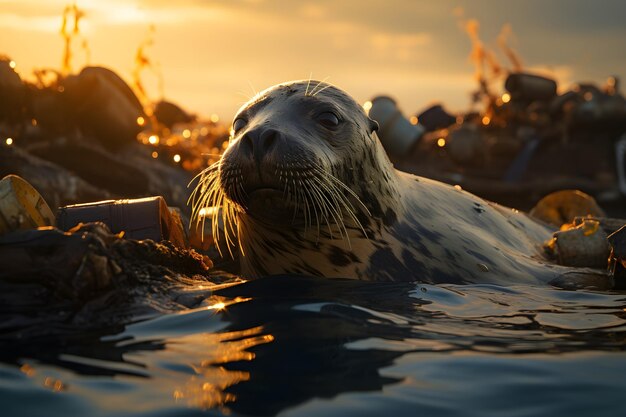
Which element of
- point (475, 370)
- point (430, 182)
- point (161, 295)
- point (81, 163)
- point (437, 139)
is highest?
point (437, 139)

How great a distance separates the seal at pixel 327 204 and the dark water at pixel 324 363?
654mm

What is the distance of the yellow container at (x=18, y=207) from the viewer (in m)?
3.55

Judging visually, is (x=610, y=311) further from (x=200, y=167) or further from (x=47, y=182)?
(x=200, y=167)

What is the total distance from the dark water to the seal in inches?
25.8

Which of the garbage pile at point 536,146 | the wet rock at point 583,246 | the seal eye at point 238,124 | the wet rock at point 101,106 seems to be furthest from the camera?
the garbage pile at point 536,146

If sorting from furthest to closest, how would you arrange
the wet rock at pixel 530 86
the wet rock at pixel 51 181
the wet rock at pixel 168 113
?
the wet rock at pixel 530 86 < the wet rock at pixel 168 113 < the wet rock at pixel 51 181

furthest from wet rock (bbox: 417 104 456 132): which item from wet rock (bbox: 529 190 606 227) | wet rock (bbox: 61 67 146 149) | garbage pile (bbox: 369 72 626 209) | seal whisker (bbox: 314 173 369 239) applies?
seal whisker (bbox: 314 173 369 239)

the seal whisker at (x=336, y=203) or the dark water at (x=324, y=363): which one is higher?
the seal whisker at (x=336, y=203)

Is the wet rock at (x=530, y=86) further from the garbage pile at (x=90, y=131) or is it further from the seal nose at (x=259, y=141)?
the seal nose at (x=259, y=141)

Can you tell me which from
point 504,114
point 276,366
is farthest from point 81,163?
point 504,114

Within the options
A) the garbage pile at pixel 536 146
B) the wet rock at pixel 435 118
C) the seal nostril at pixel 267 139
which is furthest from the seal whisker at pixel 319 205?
the wet rock at pixel 435 118

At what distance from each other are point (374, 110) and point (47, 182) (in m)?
12.5

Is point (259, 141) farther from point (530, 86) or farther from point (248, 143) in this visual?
point (530, 86)

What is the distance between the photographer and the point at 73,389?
8.02ft
